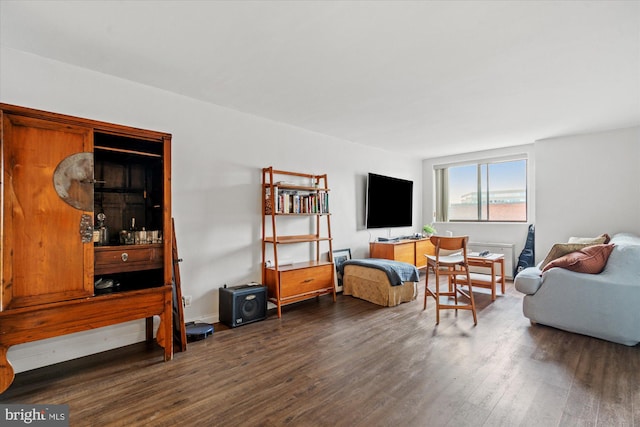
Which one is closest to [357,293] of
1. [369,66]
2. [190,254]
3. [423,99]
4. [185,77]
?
[190,254]

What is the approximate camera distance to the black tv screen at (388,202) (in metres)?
5.36

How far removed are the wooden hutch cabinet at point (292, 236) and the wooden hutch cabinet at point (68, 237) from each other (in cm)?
131

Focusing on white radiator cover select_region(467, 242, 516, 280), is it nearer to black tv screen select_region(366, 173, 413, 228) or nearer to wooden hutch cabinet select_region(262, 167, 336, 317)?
black tv screen select_region(366, 173, 413, 228)

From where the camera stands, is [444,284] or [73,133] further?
Answer: [444,284]

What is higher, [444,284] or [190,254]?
[190,254]

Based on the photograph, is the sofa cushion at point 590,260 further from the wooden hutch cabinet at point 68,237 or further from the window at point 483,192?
the wooden hutch cabinet at point 68,237

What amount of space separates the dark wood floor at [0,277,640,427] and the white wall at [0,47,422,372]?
242 mm

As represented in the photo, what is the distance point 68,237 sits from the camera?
223 centimetres

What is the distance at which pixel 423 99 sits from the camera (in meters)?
3.35

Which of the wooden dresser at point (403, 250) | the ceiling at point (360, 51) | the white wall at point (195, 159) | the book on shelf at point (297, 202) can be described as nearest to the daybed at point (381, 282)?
the wooden dresser at point (403, 250)

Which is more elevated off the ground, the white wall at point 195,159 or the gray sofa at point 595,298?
the white wall at point 195,159

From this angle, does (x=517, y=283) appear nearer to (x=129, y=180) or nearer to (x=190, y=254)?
(x=190, y=254)

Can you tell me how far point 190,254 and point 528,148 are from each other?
5.79 meters
